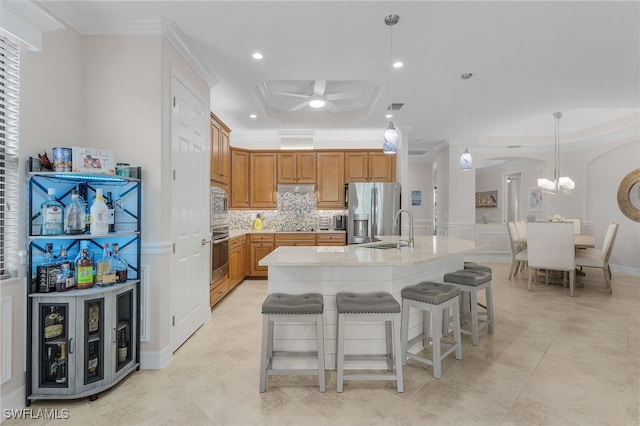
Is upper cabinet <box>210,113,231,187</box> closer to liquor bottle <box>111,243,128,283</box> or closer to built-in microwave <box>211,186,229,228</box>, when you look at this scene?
built-in microwave <box>211,186,229,228</box>

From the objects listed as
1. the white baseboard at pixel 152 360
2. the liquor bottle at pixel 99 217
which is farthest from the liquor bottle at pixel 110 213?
the white baseboard at pixel 152 360

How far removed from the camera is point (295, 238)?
5.44 meters

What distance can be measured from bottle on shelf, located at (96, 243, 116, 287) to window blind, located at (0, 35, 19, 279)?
1.41ft

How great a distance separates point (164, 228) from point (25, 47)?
4.81ft

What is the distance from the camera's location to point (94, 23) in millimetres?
2469

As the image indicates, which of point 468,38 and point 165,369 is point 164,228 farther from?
point 468,38

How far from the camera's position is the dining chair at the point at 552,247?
4609 mm

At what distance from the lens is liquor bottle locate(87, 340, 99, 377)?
207 cm

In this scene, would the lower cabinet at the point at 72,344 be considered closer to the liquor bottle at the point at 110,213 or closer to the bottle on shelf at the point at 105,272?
the bottle on shelf at the point at 105,272

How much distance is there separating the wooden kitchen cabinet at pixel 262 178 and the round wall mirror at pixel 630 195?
668 centimetres

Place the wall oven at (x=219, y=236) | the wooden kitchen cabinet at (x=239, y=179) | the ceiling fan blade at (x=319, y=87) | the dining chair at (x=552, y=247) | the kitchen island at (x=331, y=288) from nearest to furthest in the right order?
the kitchen island at (x=331, y=288), the wall oven at (x=219, y=236), the ceiling fan blade at (x=319, y=87), the dining chair at (x=552, y=247), the wooden kitchen cabinet at (x=239, y=179)

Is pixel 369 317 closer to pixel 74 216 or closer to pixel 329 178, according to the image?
pixel 74 216

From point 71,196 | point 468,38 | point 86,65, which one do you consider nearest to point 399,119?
point 468,38

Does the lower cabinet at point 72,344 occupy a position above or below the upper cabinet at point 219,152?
below
